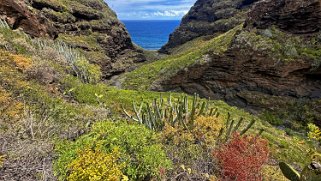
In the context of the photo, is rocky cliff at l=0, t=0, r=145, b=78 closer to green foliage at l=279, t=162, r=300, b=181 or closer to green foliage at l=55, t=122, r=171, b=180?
green foliage at l=55, t=122, r=171, b=180

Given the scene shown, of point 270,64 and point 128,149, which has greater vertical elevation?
point 128,149

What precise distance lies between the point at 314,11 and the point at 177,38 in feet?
226

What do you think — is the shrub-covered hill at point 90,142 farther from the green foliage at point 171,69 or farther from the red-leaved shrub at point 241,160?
the green foliage at point 171,69

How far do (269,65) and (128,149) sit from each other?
91.0ft

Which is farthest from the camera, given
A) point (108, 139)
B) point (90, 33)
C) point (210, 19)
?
point (210, 19)

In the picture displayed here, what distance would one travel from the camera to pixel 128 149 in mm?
9102

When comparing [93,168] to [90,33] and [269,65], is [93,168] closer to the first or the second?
[269,65]

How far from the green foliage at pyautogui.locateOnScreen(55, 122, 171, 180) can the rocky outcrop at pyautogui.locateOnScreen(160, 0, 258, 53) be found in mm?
71878

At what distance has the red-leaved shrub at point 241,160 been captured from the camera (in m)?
10.4

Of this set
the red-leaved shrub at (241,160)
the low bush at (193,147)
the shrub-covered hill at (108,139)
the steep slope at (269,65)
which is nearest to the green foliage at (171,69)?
the steep slope at (269,65)

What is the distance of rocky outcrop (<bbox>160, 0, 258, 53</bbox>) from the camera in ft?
270

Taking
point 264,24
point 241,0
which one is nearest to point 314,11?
point 264,24

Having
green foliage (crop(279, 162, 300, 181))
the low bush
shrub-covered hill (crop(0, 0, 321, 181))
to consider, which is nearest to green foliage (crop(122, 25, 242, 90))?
shrub-covered hill (crop(0, 0, 321, 181))

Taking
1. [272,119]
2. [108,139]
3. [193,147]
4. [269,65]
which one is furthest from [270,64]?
[108,139]
